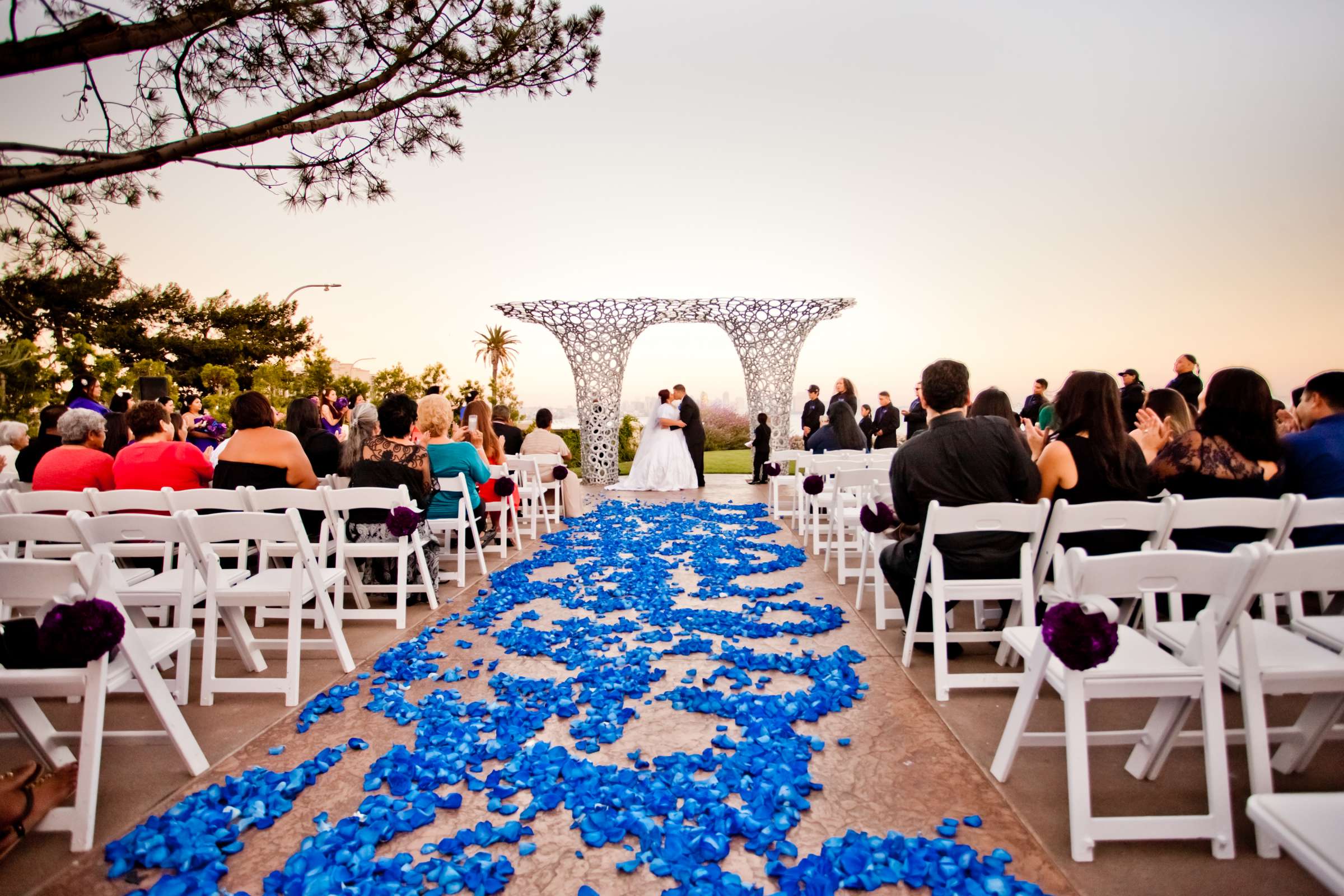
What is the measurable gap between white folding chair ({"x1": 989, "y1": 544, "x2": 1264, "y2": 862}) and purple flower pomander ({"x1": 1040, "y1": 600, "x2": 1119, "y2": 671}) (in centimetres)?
6

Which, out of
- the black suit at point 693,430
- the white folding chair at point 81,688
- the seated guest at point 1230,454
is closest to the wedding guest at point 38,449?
the white folding chair at point 81,688

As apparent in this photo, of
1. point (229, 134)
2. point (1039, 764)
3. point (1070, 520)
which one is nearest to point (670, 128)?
point (229, 134)

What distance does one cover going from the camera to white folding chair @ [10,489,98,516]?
13.1 ft

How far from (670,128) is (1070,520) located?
12932 mm

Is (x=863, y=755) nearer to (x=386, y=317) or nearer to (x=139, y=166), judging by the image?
(x=139, y=166)

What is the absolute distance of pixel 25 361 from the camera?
14.3m

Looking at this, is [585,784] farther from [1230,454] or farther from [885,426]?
[885,426]

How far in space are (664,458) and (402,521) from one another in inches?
342

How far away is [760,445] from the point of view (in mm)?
14109

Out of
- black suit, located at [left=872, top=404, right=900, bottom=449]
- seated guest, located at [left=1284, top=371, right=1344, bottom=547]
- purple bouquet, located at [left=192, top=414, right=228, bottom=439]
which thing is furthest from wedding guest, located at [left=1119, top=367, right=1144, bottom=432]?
purple bouquet, located at [left=192, top=414, right=228, bottom=439]

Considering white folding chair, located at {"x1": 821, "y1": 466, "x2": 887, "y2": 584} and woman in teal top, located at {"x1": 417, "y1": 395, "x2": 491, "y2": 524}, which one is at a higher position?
woman in teal top, located at {"x1": 417, "y1": 395, "x2": 491, "y2": 524}

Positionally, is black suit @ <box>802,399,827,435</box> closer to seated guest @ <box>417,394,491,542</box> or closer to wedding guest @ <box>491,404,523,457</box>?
wedding guest @ <box>491,404,523,457</box>

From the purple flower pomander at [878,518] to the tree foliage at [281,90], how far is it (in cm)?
345

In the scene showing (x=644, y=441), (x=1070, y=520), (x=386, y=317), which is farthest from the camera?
(x=386, y=317)
